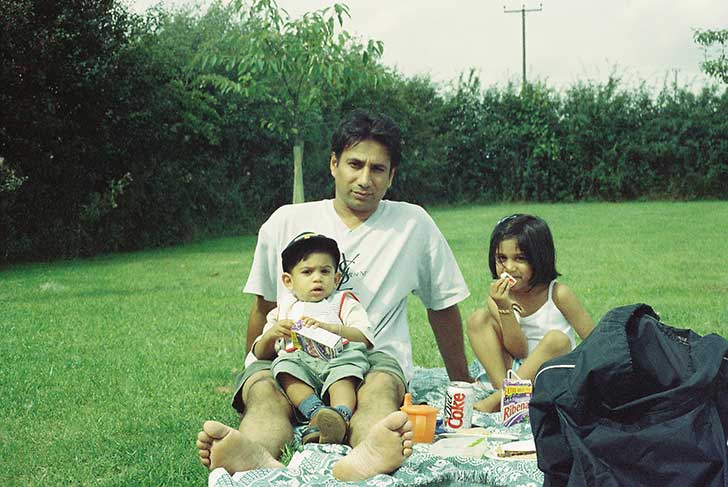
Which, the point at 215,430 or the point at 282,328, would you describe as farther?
the point at 282,328

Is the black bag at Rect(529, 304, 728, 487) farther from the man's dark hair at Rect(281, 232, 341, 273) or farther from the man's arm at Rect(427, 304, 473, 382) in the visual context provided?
the man's arm at Rect(427, 304, 473, 382)

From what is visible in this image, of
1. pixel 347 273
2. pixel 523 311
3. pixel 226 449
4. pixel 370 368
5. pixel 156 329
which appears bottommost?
pixel 156 329

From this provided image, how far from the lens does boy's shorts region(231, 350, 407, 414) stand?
3981 millimetres

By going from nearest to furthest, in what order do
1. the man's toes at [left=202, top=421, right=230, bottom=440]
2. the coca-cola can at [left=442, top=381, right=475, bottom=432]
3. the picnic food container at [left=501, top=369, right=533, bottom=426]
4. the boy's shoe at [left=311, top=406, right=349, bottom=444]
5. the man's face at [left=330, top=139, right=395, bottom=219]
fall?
the man's toes at [left=202, top=421, right=230, bottom=440] → the boy's shoe at [left=311, top=406, right=349, bottom=444] → the coca-cola can at [left=442, top=381, right=475, bottom=432] → the picnic food container at [left=501, top=369, right=533, bottom=426] → the man's face at [left=330, top=139, right=395, bottom=219]

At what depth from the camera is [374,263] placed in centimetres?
435

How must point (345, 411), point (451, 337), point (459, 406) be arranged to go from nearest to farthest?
Answer: point (345, 411), point (459, 406), point (451, 337)

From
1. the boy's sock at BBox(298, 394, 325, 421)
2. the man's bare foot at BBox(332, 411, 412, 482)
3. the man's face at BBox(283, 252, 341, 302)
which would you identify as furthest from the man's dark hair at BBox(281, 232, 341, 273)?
the man's bare foot at BBox(332, 411, 412, 482)

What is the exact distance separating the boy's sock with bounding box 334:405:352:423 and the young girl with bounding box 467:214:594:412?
107 cm

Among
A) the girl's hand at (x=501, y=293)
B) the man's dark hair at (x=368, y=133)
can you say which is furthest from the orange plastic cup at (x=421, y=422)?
the man's dark hair at (x=368, y=133)

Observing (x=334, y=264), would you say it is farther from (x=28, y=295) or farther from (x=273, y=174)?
(x=273, y=174)

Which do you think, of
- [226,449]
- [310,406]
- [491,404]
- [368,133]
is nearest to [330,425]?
[310,406]

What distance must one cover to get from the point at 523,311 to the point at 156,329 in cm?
375

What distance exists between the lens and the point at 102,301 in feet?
29.7

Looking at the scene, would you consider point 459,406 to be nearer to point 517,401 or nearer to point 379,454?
point 517,401
